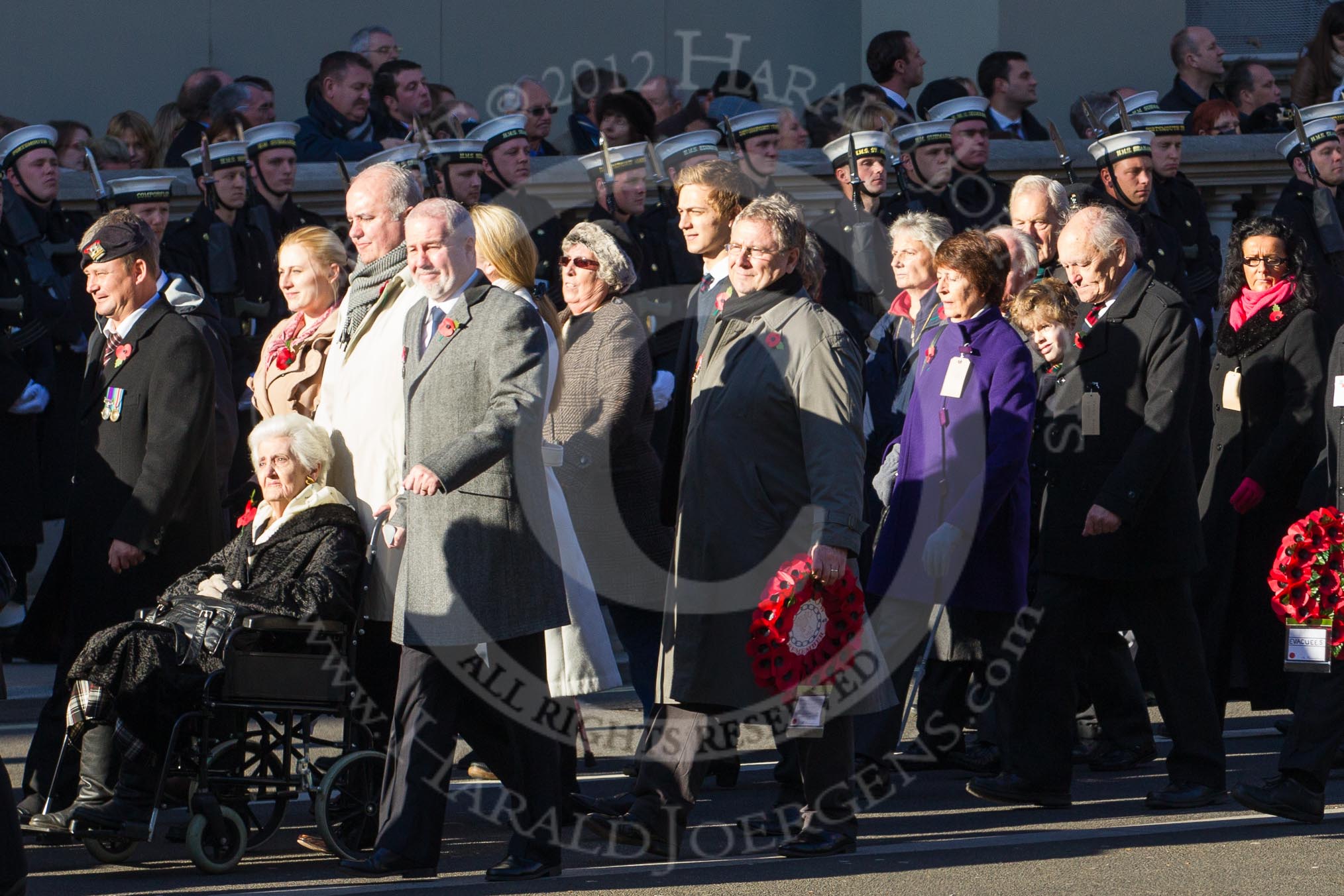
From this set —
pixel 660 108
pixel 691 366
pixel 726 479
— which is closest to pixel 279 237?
pixel 660 108

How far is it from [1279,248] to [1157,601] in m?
1.74

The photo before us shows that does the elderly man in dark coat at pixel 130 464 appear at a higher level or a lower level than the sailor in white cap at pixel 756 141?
lower

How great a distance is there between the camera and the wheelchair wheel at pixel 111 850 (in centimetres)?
661

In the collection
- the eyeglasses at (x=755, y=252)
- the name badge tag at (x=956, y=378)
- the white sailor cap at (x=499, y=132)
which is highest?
the white sailor cap at (x=499, y=132)

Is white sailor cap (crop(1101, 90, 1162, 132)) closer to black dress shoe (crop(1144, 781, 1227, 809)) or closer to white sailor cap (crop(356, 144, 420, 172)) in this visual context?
white sailor cap (crop(356, 144, 420, 172))

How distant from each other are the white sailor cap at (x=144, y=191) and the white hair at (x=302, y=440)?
400 centimetres

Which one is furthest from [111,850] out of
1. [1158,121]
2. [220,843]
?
[1158,121]

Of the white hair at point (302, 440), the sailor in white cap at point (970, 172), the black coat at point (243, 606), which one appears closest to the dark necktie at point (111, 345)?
the white hair at point (302, 440)

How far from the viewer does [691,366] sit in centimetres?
748

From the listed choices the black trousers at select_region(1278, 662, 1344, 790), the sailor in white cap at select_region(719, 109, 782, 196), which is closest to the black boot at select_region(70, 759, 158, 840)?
the black trousers at select_region(1278, 662, 1344, 790)

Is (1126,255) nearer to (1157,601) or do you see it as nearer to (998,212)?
(1157,601)

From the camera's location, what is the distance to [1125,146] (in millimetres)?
11406

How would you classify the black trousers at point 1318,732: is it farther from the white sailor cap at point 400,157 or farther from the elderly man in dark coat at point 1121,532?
→ the white sailor cap at point 400,157

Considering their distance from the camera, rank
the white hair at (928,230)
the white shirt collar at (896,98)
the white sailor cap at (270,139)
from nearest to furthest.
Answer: the white hair at (928,230)
the white sailor cap at (270,139)
the white shirt collar at (896,98)
